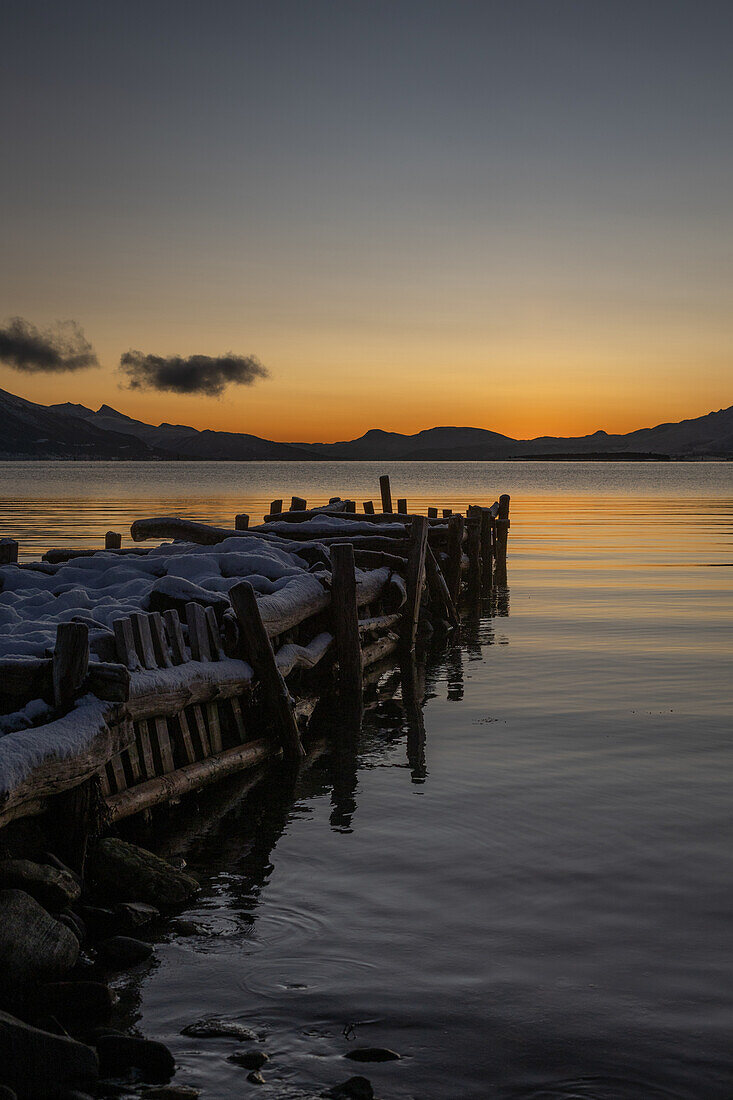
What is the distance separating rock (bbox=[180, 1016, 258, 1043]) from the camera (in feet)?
16.3

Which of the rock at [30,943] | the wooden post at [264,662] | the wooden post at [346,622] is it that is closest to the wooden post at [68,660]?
the rock at [30,943]

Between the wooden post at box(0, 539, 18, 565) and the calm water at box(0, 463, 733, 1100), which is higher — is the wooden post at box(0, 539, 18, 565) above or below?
above

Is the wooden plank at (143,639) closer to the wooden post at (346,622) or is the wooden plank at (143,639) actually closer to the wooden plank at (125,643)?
the wooden plank at (125,643)

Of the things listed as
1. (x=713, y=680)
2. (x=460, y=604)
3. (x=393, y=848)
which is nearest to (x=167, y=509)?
(x=460, y=604)

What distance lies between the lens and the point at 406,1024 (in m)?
5.09

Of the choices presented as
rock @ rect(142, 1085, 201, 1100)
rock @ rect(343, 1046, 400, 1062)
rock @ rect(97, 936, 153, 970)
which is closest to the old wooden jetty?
rock @ rect(97, 936, 153, 970)

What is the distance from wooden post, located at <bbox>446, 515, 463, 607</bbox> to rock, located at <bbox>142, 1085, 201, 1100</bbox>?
52.2 ft

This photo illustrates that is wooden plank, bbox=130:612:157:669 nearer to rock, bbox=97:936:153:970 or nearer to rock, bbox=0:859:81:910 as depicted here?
rock, bbox=0:859:81:910

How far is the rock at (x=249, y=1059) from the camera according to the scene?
185 inches

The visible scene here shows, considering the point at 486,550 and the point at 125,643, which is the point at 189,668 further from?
the point at 486,550

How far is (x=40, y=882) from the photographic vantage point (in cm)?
576

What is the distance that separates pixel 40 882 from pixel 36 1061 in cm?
152

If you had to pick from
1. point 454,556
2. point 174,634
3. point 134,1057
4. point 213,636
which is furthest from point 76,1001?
point 454,556

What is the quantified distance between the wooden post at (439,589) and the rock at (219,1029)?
13540 mm
